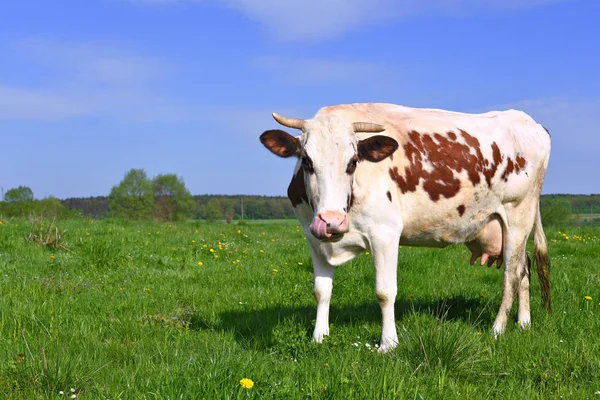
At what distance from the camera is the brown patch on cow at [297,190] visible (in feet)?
18.6

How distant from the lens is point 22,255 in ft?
34.0

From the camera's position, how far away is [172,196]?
4016 inches

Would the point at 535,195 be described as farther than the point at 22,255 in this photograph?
No

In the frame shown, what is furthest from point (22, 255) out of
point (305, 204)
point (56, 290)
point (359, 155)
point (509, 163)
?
point (509, 163)

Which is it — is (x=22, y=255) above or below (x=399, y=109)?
below

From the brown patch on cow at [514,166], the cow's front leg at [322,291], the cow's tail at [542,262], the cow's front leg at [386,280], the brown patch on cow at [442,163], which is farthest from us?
the cow's tail at [542,262]

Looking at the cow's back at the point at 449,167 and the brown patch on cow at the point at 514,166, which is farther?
the brown patch on cow at the point at 514,166

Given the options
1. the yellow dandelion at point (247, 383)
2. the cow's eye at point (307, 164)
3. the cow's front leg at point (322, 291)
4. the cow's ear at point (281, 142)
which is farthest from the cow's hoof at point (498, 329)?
the yellow dandelion at point (247, 383)

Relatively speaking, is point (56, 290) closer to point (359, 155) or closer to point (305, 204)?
point (305, 204)

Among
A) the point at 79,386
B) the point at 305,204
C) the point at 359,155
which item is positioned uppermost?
the point at 359,155

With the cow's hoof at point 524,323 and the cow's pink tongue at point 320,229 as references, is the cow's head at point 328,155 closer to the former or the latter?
the cow's pink tongue at point 320,229

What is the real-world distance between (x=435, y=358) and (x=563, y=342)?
195 centimetres

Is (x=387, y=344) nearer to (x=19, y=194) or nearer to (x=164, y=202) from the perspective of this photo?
(x=164, y=202)

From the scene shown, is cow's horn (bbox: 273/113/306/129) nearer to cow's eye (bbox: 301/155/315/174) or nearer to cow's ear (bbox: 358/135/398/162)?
cow's eye (bbox: 301/155/315/174)
